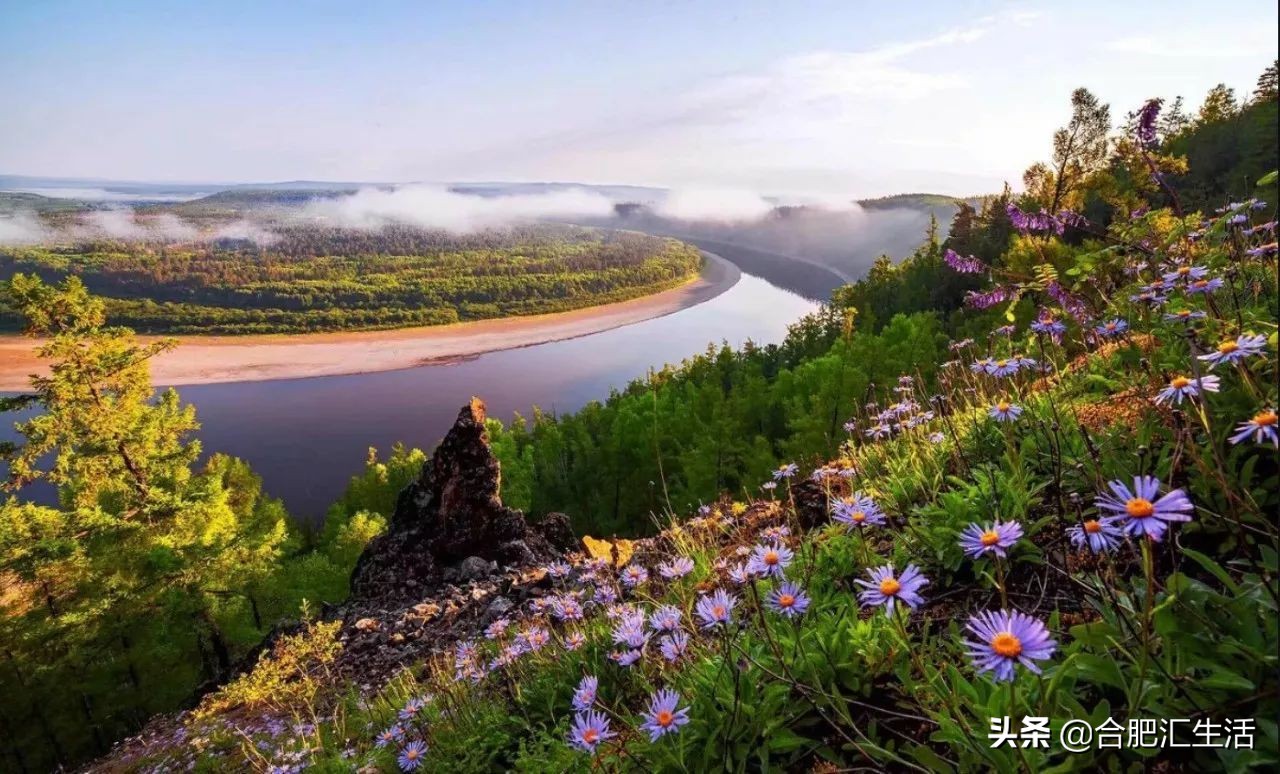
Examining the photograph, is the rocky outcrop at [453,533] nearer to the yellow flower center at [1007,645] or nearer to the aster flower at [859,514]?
the aster flower at [859,514]

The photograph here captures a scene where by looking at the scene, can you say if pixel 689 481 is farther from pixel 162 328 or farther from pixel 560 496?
pixel 162 328

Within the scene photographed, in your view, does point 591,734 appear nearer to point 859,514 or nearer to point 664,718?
point 664,718

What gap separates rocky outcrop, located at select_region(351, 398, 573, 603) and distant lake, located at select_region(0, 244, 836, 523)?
2145 inches

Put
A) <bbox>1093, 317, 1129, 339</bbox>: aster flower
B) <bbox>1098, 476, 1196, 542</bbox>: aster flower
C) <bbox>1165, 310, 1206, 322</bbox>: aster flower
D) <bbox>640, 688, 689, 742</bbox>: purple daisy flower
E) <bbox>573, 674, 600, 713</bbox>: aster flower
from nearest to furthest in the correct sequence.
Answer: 1. <bbox>1098, 476, 1196, 542</bbox>: aster flower
2. <bbox>640, 688, 689, 742</bbox>: purple daisy flower
3. <bbox>1165, 310, 1206, 322</bbox>: aster flower
4. <bbox>573, 674, 600, 713</bbox>: aster flower
5. <bbox>1093, 317, 1129, 339</bbox>: aster flower

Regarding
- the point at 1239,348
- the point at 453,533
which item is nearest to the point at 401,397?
the point at 453,533

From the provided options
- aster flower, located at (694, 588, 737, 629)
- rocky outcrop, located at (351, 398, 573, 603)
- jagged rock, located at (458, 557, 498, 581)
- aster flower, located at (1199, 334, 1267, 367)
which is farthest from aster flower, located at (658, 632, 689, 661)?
rocky outcrop, located at (351, 398, 573, 603)

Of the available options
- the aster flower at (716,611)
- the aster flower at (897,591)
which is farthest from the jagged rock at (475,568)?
the aster flower at (897,591)

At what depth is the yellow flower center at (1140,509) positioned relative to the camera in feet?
4.61

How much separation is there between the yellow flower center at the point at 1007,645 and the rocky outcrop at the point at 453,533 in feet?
41.4

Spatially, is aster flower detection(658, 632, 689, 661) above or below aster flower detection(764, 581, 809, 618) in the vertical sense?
below

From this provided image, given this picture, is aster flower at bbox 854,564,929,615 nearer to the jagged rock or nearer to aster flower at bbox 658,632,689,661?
aster flower at bbox 658,632,689,661

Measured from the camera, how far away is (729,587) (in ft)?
13.2

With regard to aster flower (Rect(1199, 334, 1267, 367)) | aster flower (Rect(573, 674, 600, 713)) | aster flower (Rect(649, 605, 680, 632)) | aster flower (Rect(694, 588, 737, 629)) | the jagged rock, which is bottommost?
the jagged rock

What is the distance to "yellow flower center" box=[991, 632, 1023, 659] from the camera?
1.39 meters
